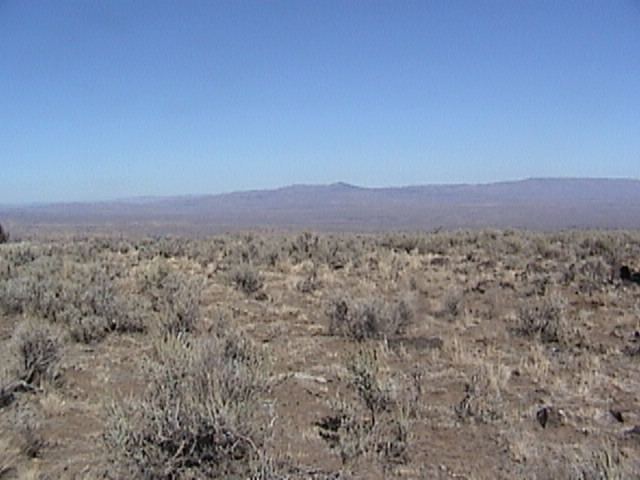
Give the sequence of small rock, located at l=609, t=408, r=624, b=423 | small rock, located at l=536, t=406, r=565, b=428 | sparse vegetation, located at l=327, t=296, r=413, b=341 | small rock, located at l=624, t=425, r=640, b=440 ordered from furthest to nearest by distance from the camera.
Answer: sparse vegetation, located at l=327, t=296, r=413, b=341 < small rock, located at l=609, t=408, r=624, b=423 < small rock, located at l=536, t=406, r=565, b=428 < small rock, located at l=624, t=425, r=640, b=440

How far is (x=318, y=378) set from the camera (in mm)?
7996

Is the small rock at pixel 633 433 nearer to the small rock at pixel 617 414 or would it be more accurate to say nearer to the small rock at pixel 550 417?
the small rock at pixel 617 414

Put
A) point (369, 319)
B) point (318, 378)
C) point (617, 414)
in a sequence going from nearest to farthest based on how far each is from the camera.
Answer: point (617, 414), point (318, 378), point (369, 319)

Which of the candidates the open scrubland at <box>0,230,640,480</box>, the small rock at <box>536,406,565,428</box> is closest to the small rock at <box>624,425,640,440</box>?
the open scrubland at <box>0,230,640,480</box>

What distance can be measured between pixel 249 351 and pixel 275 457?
2572mm

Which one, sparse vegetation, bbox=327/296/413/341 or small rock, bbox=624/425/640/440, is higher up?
sparse vegetation, bbox=327/296/413/341

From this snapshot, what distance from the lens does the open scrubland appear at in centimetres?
524

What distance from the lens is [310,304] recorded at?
44.0ft

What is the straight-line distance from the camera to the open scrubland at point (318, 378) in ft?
17.2

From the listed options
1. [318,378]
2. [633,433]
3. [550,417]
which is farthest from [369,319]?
[633,433]

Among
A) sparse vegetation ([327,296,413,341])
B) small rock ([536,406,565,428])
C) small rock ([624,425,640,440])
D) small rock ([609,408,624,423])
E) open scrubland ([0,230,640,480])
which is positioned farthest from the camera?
sparse vegetation ([327,296,413,341])

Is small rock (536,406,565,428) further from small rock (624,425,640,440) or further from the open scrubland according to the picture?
small rock (624,425,640,440)

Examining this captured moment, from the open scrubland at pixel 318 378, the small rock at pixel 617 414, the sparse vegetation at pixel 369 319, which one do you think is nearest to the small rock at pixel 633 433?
the open scrubland at pixel 318 378

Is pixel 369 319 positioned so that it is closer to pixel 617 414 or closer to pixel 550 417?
pixel 550 417
